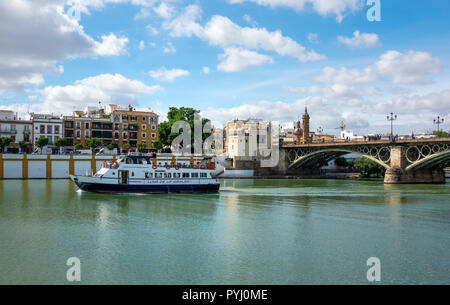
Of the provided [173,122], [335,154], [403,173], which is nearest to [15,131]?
[173,122]

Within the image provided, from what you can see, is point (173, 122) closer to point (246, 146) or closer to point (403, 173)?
point (246, 146)

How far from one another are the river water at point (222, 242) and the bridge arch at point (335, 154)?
3324cm

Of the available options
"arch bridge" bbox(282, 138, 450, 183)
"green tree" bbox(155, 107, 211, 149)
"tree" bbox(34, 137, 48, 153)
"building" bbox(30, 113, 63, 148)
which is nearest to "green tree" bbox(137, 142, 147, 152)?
"green tree" bbox(155, 107, 211, 149)

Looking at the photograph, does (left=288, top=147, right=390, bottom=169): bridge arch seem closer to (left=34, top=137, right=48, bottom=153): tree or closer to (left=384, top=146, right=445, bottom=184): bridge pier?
(left=384, top=146, right=445, bottom=184): bridge pier

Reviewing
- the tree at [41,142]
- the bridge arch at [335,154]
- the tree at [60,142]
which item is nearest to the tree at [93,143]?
the tree at [60,142]

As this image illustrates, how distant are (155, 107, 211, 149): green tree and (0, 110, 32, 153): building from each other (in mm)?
25463

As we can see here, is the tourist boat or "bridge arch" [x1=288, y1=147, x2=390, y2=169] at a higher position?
"bridge arch" [x1=288, y1=147, x2=390, y2=169]

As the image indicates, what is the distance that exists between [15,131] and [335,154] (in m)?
62.6

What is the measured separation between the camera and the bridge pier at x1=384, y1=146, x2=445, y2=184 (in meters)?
65.1

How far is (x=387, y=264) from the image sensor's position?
18.2m

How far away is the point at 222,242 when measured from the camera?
22047mm

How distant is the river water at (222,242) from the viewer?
1659 cm
